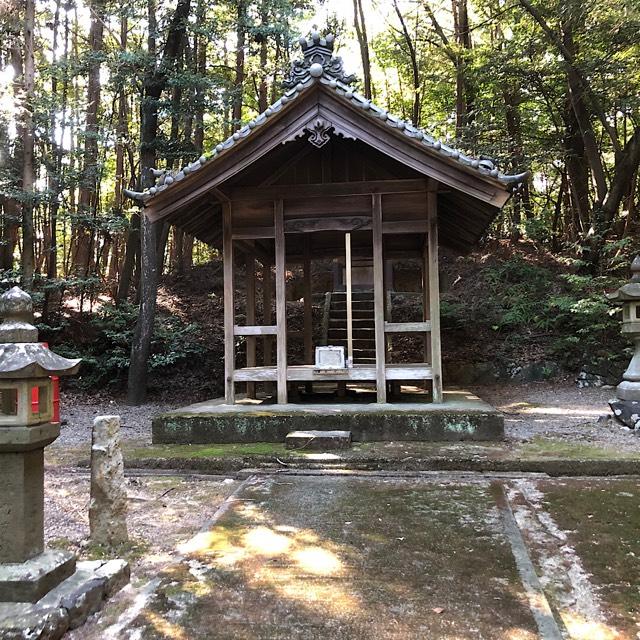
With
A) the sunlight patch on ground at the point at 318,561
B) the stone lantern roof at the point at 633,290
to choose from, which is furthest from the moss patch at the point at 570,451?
the sunlight patch on ground at the point at 318,561

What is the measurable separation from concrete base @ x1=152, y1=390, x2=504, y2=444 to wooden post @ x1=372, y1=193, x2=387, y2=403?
42 centimetres

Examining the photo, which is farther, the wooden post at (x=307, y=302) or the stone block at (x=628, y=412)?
the wooden post at (x=307, y=302)

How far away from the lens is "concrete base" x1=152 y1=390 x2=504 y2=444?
6.15 metres

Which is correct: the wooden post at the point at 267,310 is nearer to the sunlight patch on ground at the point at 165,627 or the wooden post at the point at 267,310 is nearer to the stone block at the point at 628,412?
the stone block at the point at 628,412

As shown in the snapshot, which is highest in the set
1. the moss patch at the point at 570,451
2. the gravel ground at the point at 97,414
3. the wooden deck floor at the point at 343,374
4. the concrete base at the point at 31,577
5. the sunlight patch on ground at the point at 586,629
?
the wooden deck floor at the point at 343,374

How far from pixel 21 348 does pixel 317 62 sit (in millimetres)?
5344

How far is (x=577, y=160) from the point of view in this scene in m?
15.6

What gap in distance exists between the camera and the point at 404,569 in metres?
3.08

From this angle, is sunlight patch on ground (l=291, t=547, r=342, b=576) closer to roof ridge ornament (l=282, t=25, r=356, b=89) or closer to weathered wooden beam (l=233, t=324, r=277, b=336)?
weathered wooden beam (l=233, t=324, r=277, b=336)

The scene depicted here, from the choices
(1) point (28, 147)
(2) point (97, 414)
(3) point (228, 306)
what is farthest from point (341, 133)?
(1) point (28, 147)

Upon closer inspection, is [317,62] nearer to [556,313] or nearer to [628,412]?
[628,412]

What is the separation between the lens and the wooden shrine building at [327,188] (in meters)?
6.30

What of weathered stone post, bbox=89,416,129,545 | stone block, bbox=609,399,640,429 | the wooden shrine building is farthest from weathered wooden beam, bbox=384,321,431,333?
weathered stone post, bbox=89,416,129,545

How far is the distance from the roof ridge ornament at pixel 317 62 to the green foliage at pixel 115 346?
6.93 m
